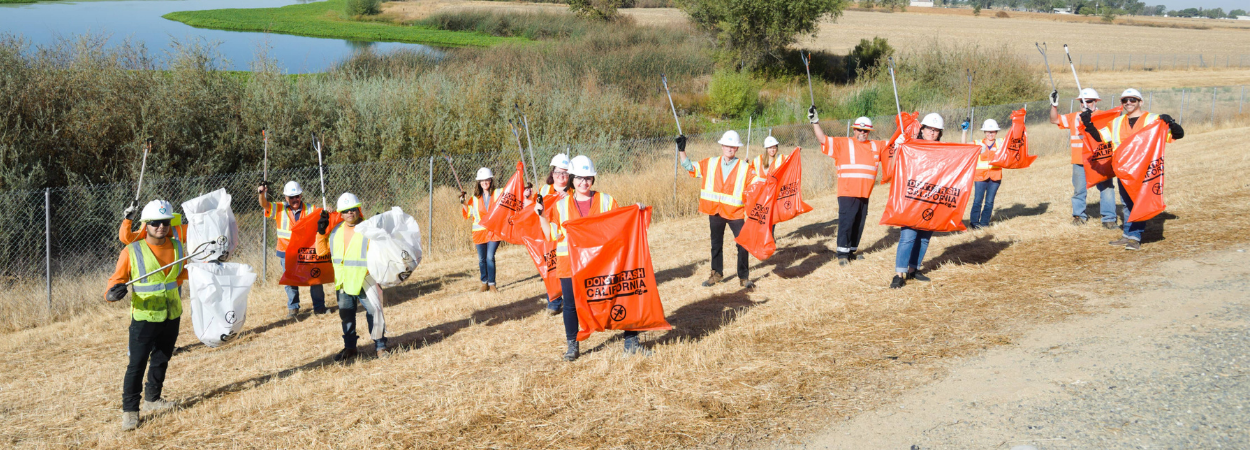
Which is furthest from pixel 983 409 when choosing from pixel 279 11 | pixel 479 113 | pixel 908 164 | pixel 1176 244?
pixel 279 11

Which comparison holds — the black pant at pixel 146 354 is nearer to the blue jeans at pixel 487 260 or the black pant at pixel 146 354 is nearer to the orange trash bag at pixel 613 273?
the orange trash bag at pixel 613 273

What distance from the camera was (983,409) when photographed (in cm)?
557

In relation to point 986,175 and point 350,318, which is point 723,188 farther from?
point 986,175

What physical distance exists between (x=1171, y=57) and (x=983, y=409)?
62.0 metres

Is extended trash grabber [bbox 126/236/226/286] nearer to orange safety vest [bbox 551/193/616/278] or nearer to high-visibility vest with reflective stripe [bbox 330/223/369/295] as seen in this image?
high-visibility vest with reflective stripe [bbox 330/223/369/295]

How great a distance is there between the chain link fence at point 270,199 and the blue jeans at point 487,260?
4.12 feet

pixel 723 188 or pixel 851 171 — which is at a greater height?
pixel 851 171

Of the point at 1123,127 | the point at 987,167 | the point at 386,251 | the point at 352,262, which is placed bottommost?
the point at 352,262

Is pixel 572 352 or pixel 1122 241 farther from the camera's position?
pixel 1122 241

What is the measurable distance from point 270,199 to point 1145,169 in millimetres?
13694

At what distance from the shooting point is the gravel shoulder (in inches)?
201

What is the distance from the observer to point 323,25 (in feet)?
219

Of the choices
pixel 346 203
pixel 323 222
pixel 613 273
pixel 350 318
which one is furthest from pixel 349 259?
pixel 613 273

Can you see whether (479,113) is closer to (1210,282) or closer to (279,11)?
(1210,282)
